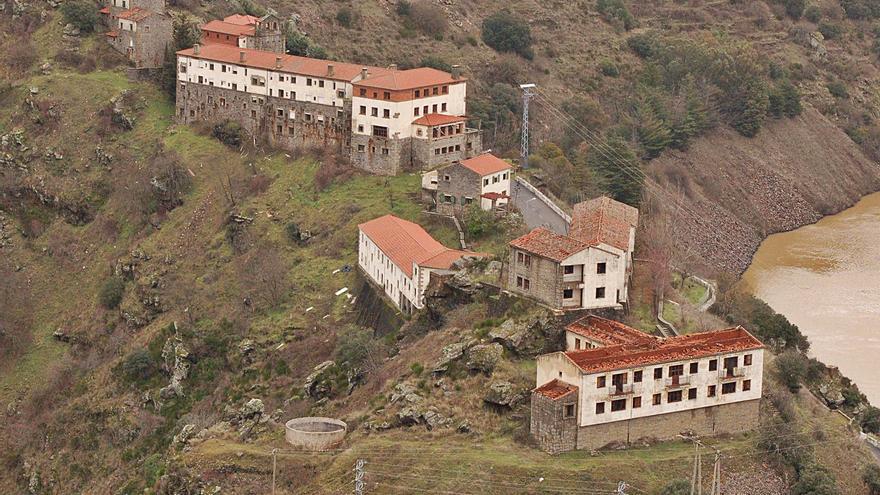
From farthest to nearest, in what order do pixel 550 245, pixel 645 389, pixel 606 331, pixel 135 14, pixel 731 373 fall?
pixel 135 14, pixel 550 245, pixel 606 331, pixel 731 373, pixel 645 389

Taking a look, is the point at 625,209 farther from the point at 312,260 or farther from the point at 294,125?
the point at 294,125

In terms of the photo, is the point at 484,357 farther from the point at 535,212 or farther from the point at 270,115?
the point at 270,115

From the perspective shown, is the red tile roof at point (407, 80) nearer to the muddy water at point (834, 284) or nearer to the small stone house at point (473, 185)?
the small stone house at point (473, 185)

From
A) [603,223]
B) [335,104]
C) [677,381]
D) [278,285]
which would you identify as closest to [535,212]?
[278,285]

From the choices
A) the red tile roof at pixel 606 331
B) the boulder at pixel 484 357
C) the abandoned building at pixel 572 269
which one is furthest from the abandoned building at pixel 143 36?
the red tile roof at pixel 606 331

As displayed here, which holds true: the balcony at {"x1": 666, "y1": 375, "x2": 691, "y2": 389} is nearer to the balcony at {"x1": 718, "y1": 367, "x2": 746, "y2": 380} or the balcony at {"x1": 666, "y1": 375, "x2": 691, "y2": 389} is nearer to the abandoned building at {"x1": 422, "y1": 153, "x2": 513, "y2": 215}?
the balcony at {"x1": 718, "y1": 367, "x2": 746, "y2": 380}

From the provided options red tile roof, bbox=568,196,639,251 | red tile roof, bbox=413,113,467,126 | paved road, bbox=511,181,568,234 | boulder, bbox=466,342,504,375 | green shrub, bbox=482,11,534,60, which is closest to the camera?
boulder, bbox=466,342,504,375

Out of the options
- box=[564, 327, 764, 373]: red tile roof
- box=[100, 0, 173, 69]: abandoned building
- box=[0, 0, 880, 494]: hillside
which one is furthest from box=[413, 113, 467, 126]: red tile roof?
box=[564, 327, 764, 373]: red tile roof
